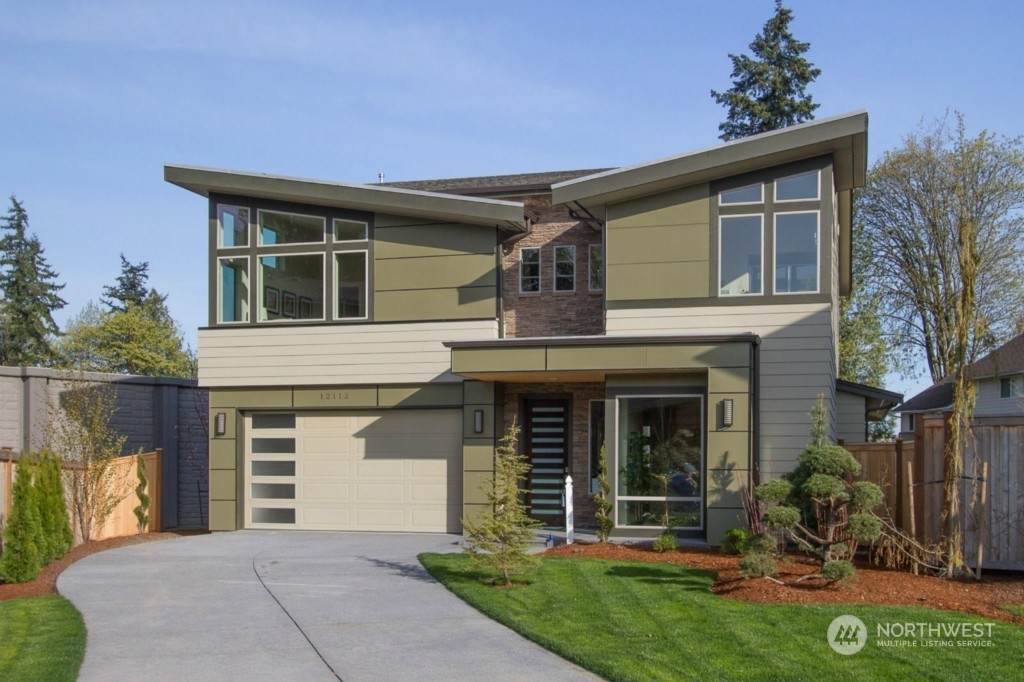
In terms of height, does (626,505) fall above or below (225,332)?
below

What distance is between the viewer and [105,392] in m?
18.3

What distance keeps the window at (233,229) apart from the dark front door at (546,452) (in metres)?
5.82

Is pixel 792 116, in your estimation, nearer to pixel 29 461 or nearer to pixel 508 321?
pixel 508 321

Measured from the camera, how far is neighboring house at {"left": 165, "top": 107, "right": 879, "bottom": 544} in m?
15.2

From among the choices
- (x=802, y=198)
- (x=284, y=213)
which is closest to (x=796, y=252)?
(x=802, y=198)

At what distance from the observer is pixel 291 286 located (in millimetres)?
17875

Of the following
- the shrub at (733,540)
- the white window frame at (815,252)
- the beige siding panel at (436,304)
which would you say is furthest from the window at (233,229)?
the shrub at (733,540)

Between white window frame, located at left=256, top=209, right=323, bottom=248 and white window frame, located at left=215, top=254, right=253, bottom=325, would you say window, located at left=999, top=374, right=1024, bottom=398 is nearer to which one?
white window frame, located at left=256, top=209, right=323, bottom=248

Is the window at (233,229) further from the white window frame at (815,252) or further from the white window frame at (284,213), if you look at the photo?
the white window frame at (815,252)

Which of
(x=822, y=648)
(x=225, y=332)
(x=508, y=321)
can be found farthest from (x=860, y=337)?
(x=822, y=648)

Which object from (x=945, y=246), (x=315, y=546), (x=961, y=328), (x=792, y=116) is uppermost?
(x=792, y=116)

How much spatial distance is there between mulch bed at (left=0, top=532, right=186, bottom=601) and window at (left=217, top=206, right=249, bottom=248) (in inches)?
204

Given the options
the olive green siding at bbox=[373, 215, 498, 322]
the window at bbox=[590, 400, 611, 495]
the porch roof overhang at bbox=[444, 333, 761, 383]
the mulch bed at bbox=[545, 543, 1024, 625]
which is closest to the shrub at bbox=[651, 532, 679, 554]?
the mulch bed at bbox=[545, 543, 1024, 625]

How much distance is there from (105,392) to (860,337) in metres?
25.7
